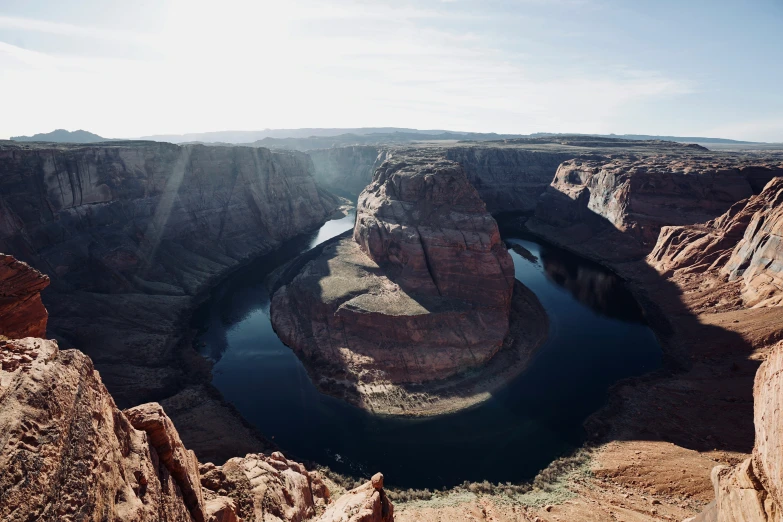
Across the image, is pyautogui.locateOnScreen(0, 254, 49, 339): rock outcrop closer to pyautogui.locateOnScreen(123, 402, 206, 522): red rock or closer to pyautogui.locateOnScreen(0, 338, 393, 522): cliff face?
pyautogui.locateOnScreen(0, 338, 393, 522): cliff face

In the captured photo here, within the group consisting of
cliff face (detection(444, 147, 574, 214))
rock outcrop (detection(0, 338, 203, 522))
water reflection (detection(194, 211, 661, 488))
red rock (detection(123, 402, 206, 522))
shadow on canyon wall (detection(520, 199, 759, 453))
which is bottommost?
water reflection (detection(194, 211, 661, 488))

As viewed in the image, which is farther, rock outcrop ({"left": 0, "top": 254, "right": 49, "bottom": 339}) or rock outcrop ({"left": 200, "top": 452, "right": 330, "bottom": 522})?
rock outcrop ({"left": 0, "top": 254, "right": 49, "bottom": 339})

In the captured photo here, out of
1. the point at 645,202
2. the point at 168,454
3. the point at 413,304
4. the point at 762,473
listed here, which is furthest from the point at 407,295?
the point at 645,202

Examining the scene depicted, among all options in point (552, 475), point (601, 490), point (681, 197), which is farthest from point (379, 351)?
point (681, 197)

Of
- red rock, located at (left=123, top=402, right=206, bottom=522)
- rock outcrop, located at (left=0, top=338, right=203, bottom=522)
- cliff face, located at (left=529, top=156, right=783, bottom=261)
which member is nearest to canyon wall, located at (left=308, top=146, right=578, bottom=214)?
cliff face, located at (left=529, top=156, right=783, bottom=261)

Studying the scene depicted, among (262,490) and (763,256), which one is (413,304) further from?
(763,256)

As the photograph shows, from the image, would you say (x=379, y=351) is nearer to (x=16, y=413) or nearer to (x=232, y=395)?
(x=232, y=395)

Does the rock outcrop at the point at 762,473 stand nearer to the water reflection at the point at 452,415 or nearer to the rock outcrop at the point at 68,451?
the rock outcrop at the point at 68,451
